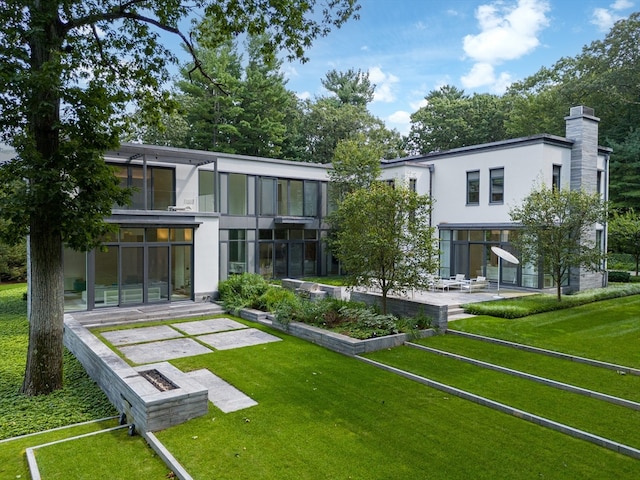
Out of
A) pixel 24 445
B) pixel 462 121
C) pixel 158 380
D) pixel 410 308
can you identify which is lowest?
pixel 24 445

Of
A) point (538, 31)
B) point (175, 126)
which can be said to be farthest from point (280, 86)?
point (538, 31)

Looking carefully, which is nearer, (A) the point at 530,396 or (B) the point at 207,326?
(A) the point at 530,396

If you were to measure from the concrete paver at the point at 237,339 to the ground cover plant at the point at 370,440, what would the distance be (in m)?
2.74

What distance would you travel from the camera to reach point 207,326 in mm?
13570

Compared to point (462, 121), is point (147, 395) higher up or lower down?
lower down

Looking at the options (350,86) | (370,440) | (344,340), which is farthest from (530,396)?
(350,86)

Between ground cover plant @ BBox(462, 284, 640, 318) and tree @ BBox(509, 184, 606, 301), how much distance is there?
0.58m

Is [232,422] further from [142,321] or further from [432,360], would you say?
[142,321]

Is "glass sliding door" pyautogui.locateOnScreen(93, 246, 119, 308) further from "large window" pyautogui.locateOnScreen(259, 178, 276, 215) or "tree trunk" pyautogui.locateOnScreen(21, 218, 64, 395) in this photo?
"large window" pyautogui.locateOnScreen(259, 178, 276, 215)

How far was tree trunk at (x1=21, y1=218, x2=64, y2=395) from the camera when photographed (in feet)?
26.7

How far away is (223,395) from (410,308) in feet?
22.1

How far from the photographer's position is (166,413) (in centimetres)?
668

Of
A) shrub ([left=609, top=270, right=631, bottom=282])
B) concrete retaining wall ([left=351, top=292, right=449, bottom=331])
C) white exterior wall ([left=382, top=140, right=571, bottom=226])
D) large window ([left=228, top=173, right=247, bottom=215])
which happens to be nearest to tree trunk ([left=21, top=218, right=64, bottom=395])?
concrete retaining wall ([left=351, top=292, right=449, bottom=331])

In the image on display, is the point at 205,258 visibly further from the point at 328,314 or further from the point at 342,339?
the point at 342,339
